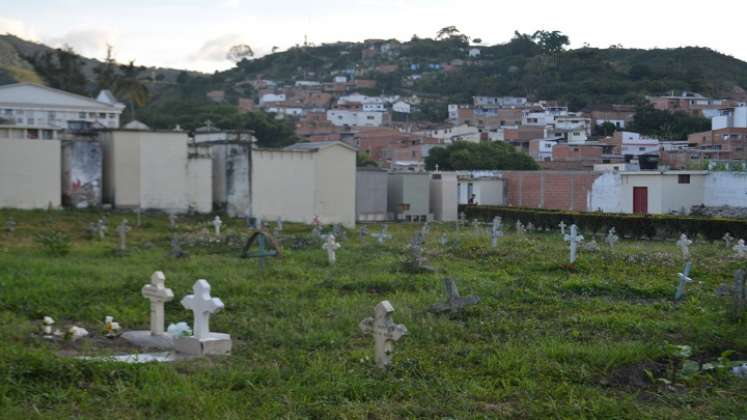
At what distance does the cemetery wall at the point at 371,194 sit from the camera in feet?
122

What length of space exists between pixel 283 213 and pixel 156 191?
4.96 meters

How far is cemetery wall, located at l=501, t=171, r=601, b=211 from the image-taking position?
4128 centimetres

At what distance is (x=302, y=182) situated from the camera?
108ft

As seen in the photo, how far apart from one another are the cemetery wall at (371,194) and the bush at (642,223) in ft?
21.2

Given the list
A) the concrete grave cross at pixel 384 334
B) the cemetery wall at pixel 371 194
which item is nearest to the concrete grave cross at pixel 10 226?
the cemetery wall at pixel 371 194

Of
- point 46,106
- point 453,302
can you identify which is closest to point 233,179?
point 46,106

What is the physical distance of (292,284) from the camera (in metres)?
14.2

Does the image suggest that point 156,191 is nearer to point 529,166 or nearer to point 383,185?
point 383,185

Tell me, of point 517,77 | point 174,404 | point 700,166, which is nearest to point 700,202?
point 700,166

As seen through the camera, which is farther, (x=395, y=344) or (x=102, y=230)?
(x=102, y=230)

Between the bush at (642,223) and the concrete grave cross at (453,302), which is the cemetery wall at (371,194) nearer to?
the bush at (642,223)

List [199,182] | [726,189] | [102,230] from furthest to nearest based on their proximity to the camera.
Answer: [726,189], [199,182], [102,230]

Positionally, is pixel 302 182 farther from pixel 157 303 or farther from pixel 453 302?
pixel 157 303

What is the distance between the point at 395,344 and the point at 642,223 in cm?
2185
